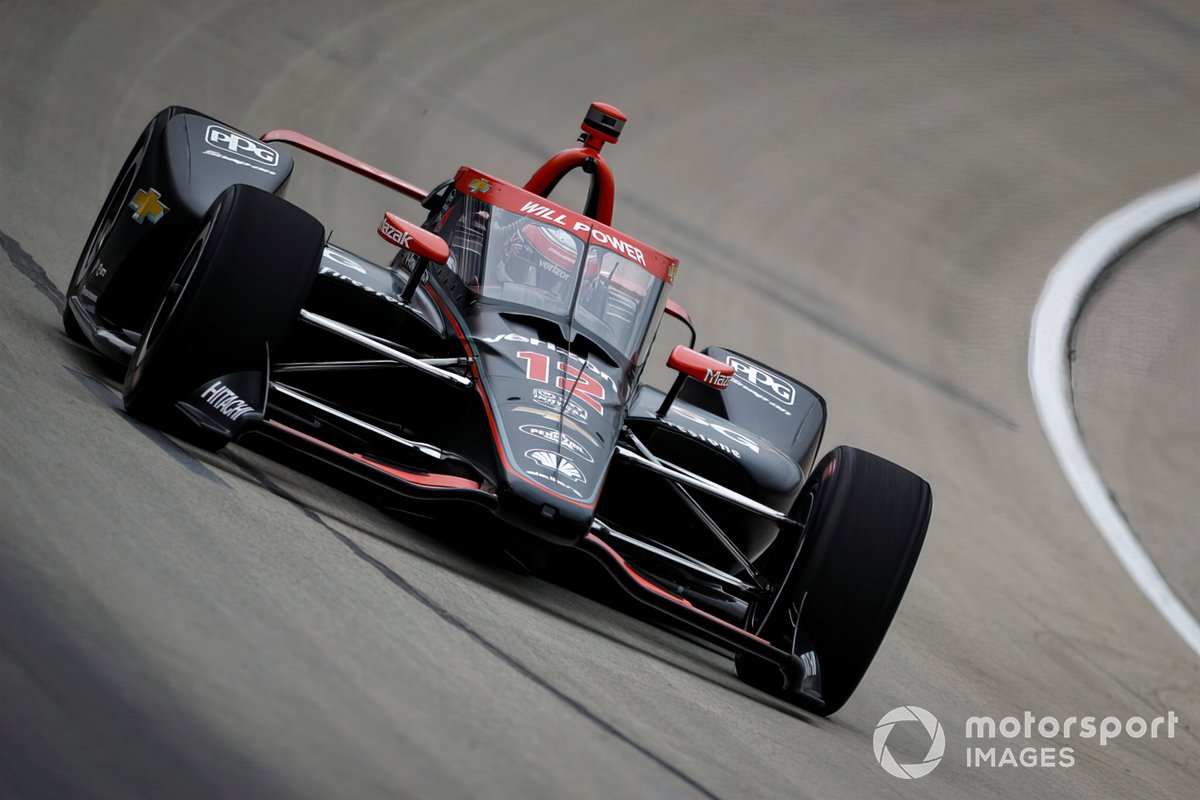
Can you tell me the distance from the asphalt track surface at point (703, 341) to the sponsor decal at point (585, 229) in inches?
69.5

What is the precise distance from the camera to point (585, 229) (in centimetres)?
698

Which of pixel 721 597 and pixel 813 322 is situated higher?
pixel 813 322

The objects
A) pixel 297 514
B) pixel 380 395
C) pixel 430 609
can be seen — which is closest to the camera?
pixel 430 609

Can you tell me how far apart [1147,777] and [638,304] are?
308 centimetres

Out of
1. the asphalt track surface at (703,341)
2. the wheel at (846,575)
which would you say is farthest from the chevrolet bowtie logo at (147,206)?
the wheel at (846,575)

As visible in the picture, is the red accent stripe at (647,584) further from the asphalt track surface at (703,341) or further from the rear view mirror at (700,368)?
the rear view mirror at (700,368)

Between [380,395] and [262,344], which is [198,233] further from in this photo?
[380,395]

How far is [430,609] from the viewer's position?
480 cm

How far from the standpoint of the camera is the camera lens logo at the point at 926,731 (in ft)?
18.0

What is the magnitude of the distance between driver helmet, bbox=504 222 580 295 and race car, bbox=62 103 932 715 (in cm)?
1

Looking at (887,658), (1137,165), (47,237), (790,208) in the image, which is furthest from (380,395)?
(1137,165)

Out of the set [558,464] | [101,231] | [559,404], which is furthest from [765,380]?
[101,231]

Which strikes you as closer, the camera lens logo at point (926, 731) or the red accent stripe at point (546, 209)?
the camera lens logo at point (926, 731)

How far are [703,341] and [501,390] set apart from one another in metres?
6.27
